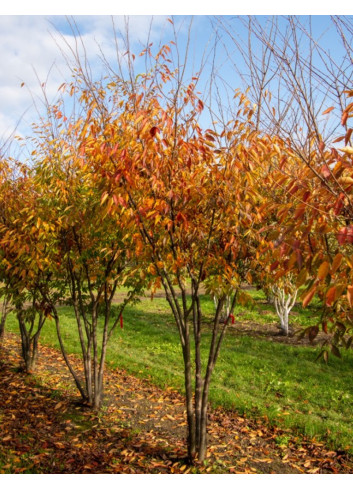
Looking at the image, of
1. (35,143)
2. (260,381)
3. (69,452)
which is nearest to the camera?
(69,452)

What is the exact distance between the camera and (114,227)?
4.25m

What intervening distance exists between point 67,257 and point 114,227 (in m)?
1.05

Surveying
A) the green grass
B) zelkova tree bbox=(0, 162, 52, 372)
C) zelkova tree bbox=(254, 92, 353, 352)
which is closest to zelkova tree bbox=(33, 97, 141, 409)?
zelkova tree bbox=(0, 162, 52, 372)

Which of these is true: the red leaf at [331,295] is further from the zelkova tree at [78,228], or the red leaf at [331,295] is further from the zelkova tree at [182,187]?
the zelkova tree at [78,228]

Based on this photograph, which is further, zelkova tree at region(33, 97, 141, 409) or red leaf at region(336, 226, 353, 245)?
zelkova tree at region(33, 97, 141, 409)

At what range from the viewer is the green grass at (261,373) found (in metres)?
4.98

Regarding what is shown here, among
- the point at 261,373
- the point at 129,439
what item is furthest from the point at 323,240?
the point at 261,373

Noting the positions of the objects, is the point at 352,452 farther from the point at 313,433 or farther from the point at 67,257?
the point at 67,257

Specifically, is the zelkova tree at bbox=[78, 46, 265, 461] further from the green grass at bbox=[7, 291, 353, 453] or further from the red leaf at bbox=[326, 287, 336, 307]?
the red leaf at bbox=[326, 287, 336, 307]

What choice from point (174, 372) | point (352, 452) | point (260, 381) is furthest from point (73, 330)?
point (352, 452)

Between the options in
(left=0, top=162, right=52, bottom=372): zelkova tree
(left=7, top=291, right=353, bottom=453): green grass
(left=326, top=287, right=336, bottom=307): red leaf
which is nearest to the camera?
(left=326, top=287, right=336, bottom=307): red leaf

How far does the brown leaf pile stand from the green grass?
1.08 feet

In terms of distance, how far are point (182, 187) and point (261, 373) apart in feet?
14.9

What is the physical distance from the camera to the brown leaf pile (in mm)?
3691
